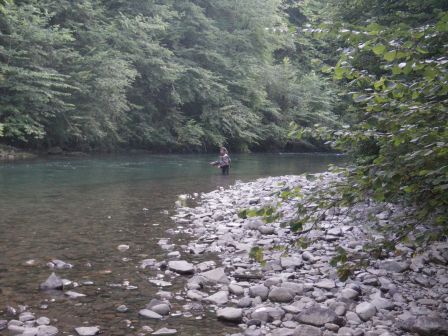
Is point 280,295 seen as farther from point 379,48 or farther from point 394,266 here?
point 379,48

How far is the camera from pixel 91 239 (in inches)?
285

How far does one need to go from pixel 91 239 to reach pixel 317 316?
4.11 meters

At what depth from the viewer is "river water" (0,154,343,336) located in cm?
442

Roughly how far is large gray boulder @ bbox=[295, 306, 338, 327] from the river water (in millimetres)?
698

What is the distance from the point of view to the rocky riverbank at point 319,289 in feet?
13.7

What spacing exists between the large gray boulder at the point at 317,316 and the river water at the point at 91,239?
0.70 metres

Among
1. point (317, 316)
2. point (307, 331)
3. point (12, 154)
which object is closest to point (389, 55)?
point (307, 331)

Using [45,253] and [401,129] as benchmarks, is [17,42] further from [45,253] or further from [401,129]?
[401,129]

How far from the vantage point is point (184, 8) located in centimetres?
3181

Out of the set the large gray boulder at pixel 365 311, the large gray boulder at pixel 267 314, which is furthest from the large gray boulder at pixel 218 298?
the large gray boulder at pixel 365 311

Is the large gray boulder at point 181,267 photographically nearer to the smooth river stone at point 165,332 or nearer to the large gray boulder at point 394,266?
the smooth river stone at point 165,332

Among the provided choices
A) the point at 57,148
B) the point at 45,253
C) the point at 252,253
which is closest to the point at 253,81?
the point at 57,148

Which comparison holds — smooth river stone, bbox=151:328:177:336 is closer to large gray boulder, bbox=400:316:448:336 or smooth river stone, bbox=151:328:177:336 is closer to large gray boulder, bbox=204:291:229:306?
large gray boulder, bbox=204:291:229:306

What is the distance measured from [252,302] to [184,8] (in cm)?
2974
